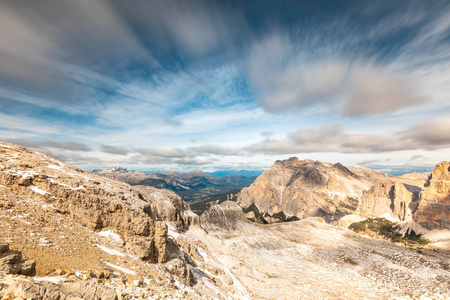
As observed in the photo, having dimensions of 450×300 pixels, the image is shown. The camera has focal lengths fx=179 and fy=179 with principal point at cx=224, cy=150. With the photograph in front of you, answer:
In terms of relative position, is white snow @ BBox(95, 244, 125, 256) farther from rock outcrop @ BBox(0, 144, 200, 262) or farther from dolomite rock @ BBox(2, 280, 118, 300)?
dolomite rock @ BBox(2, 280, 118, 300)

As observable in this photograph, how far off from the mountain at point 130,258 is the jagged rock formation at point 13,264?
5 cm

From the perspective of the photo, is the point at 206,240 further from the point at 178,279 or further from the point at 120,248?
the point at 120,248

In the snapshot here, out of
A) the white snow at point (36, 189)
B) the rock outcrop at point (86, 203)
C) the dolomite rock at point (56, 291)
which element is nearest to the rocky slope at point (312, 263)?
the rock outcrop at point (86, 203)

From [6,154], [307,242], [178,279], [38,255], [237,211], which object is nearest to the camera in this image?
[38,255]

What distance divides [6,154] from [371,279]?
8488 centimetres

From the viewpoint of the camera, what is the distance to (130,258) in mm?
20938

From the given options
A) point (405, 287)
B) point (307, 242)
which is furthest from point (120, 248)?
point (307, 242)

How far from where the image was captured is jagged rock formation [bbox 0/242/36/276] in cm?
990

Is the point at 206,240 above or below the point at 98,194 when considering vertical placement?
below

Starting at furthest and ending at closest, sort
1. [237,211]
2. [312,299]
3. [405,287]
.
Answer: [237,211] → [405,287] → [312,299]

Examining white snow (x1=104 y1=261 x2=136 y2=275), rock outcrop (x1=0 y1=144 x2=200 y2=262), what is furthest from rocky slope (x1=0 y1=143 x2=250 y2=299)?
white snow (x1=104 y1=261 x2=136 y2=275)

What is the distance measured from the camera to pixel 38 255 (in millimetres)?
13609

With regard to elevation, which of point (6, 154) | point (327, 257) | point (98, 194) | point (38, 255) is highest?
point (6, 154)

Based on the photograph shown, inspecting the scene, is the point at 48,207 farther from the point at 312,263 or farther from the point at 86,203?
the point at 312,263
